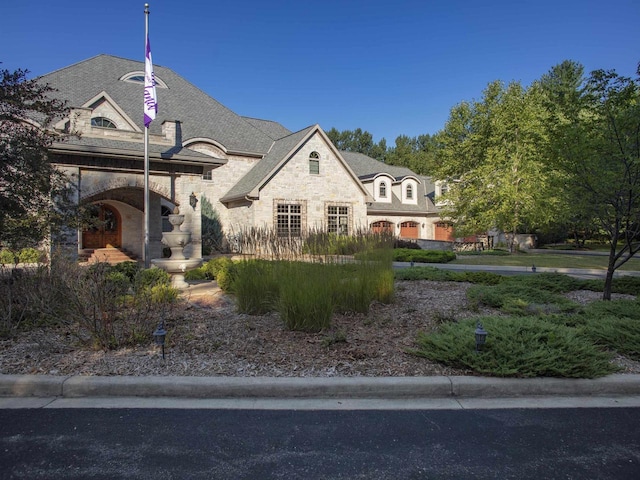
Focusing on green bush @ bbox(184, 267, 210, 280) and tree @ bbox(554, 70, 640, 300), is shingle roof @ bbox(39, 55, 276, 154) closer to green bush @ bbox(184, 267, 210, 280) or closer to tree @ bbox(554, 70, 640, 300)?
green bush @ bbox(184, 267, 210, 280)

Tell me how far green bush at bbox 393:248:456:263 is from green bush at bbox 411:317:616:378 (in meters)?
13.8

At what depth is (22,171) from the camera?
6.54 metres

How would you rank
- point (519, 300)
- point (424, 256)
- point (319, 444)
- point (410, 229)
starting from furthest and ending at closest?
point (410, 229) < point (424, 256) < point (519, 300) < point (319, 444)

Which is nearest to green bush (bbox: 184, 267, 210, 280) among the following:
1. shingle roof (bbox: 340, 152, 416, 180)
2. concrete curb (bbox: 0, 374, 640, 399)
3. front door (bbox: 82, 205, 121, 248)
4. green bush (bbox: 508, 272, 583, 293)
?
concrete curb (bbox: 0, 374, 640, 399)

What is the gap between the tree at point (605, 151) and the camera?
23.9 ft

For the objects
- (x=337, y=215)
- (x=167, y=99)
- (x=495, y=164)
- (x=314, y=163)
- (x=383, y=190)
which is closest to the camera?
(x=314, y=163)

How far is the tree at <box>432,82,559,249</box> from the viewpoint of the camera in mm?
27312

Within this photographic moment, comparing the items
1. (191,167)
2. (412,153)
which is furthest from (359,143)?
(191,167)

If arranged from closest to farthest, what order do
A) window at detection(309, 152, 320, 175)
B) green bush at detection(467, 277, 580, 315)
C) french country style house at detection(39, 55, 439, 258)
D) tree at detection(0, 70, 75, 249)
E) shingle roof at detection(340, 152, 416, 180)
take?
1. tree at detection(0, 70, 75, 249)
2. green bush at detection(467, 277, 580, 315)
3. french country style house at detection(39, 55, 439, 258)
4. window at detection(309, 152, 320, 175)
5. shingle roof at detection(340, 152, 416, 180)

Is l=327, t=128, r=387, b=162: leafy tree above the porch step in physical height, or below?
above

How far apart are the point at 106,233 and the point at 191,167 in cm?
819

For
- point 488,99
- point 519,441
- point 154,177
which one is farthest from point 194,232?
point 488,99

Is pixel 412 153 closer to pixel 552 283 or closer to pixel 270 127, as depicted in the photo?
pixel 270 127

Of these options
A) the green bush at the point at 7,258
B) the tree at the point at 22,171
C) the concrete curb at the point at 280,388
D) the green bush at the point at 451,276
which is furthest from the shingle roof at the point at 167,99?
the concrete curb at the point at 280,388
